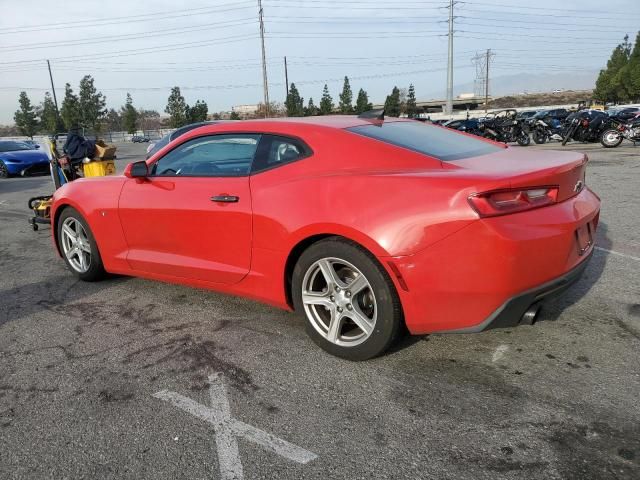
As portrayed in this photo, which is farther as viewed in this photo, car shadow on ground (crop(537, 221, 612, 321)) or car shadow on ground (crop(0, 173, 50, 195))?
car shadow on ground (crop(0, 173, 50, 195))

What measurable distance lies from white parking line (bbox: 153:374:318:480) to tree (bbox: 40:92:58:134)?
73.4 meters

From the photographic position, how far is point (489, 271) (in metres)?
2.52

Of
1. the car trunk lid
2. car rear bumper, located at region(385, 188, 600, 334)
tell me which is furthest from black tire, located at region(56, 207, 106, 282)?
the car trunk lid

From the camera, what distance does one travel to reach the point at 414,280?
105 inches

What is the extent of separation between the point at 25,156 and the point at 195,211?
15993 mm

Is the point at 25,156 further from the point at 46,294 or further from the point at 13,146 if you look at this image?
the point at 46,294

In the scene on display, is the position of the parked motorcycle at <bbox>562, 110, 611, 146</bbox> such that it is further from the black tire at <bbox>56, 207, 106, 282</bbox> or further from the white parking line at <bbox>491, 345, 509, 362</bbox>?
the black tire at <bbox>56, 207, 106, 282</bbox>

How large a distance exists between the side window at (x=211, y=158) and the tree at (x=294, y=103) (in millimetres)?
57359

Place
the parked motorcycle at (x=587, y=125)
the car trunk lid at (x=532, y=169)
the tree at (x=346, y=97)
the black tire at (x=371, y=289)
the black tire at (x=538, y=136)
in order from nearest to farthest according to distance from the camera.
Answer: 1. the car trunk lid at (x=532, y=169)
2. the black tire at (x=371, y=289)
3. the parked motorcycle at (x=587, y=125)
4. the black tire at (x=538, y=136)
5. the tree at (x=346, y=97)

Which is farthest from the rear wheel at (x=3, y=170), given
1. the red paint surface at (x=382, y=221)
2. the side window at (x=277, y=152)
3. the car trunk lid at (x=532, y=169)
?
the car trunk lid at (x=532, y=169)

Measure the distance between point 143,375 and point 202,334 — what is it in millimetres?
594

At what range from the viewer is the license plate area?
2848 mm

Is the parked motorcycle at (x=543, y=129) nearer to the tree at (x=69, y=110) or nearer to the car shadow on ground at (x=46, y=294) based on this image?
the car shadow on ground at (x=46, y=294)

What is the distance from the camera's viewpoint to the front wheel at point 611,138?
17.4 m
